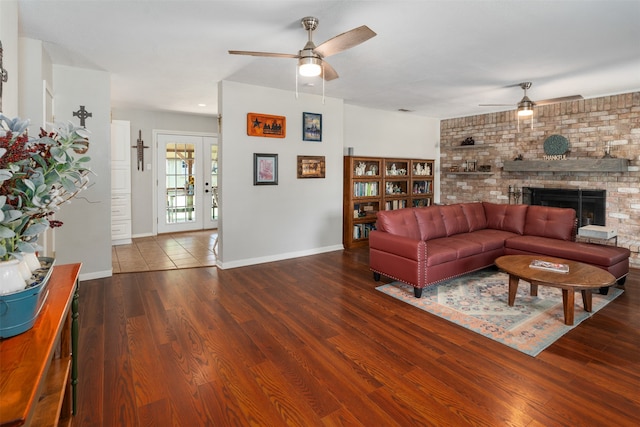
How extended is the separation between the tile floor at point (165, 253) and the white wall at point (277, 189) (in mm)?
723

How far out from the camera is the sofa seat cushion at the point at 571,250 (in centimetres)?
367

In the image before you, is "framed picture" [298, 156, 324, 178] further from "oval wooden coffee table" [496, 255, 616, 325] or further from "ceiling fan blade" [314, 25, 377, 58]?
"oval wooden coffee table" [496, 255, 616, 325]

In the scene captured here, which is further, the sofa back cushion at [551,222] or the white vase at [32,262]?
the sofa back cushion at [551,222]

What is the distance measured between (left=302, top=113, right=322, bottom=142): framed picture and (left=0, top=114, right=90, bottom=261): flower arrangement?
426 cm

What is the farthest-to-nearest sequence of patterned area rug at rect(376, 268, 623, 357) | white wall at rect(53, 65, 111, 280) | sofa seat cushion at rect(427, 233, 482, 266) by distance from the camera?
white wall at rect(53, 65, 111, 280) → sofa seat cushion at rect(427, 233, 482, 266) → patterned area rug at rect(376, 268, 623, 357)

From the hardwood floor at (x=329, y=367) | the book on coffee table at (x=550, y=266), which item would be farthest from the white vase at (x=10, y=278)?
the book on coffee table at (x=550, y=266)

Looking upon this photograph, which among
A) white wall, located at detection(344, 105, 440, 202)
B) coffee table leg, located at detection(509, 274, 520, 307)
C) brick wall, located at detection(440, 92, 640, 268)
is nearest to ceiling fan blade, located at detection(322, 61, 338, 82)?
coffee table leg, located at detection(509, 274, 520, 307)

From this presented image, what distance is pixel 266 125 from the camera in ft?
16.1

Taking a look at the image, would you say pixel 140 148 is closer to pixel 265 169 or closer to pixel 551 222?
pixel 265 169

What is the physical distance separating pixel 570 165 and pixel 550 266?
307 centimetres

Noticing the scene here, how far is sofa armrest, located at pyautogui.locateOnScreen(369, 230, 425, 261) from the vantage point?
3584 mm

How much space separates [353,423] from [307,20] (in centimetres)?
278

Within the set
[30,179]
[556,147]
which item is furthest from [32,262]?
[556,147]

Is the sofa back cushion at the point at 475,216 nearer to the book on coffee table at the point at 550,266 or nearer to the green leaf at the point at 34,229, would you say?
the book on coffee table at the point at 550,266
